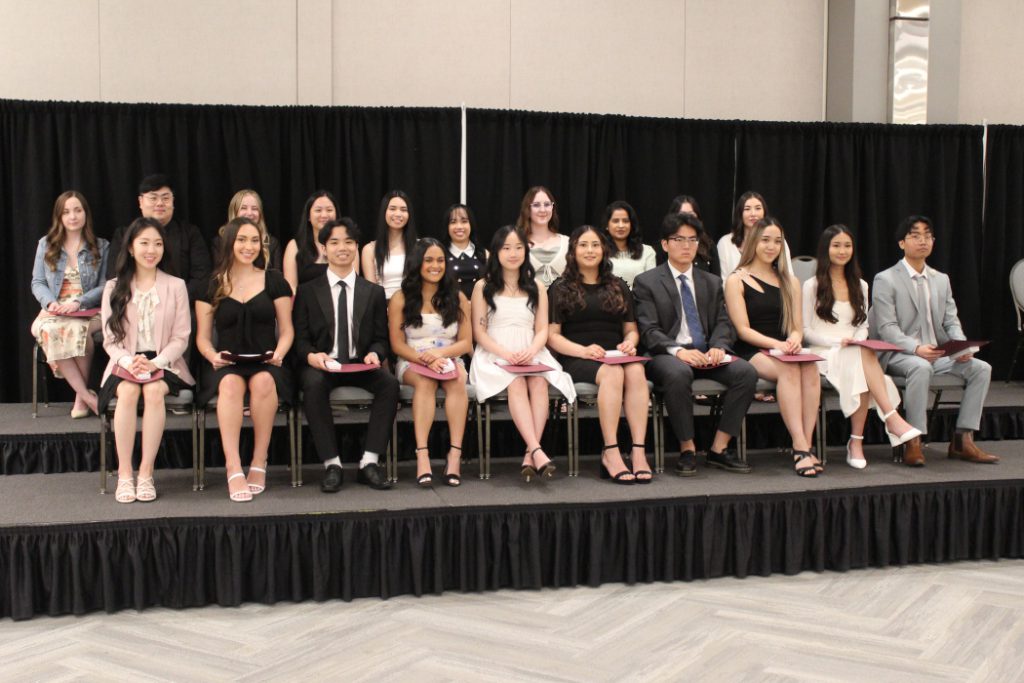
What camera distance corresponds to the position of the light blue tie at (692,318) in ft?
15.0

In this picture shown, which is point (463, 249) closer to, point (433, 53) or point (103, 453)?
point (433, 53)

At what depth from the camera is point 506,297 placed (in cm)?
445

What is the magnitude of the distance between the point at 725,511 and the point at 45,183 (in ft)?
14.5

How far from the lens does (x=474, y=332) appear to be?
4.47 metres

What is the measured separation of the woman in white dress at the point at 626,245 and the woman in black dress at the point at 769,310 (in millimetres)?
598

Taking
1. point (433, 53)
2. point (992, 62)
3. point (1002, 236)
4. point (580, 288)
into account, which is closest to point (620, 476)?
point (580, 288)

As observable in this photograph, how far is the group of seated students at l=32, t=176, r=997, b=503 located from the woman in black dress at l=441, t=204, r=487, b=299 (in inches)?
0.5

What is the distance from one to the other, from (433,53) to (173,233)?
2244 millimetres

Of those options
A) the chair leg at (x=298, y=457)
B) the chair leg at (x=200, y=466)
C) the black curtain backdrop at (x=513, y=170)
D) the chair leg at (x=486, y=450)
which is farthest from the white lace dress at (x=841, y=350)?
A: the chair leg at (x=200, y=466)

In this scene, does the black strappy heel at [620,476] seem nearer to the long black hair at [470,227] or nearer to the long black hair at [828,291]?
the long black hair at [828,291]

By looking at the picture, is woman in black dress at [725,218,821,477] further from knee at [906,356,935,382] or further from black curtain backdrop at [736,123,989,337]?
black curtain backdrop at [736,123,989,337]

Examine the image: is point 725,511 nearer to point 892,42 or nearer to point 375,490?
point 375,490

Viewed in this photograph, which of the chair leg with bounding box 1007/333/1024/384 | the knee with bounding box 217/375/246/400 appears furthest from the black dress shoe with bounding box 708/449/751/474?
the chair leg with bounding box 1007/333/1024/384

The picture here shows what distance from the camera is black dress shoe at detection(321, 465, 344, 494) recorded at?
12.7 ft
